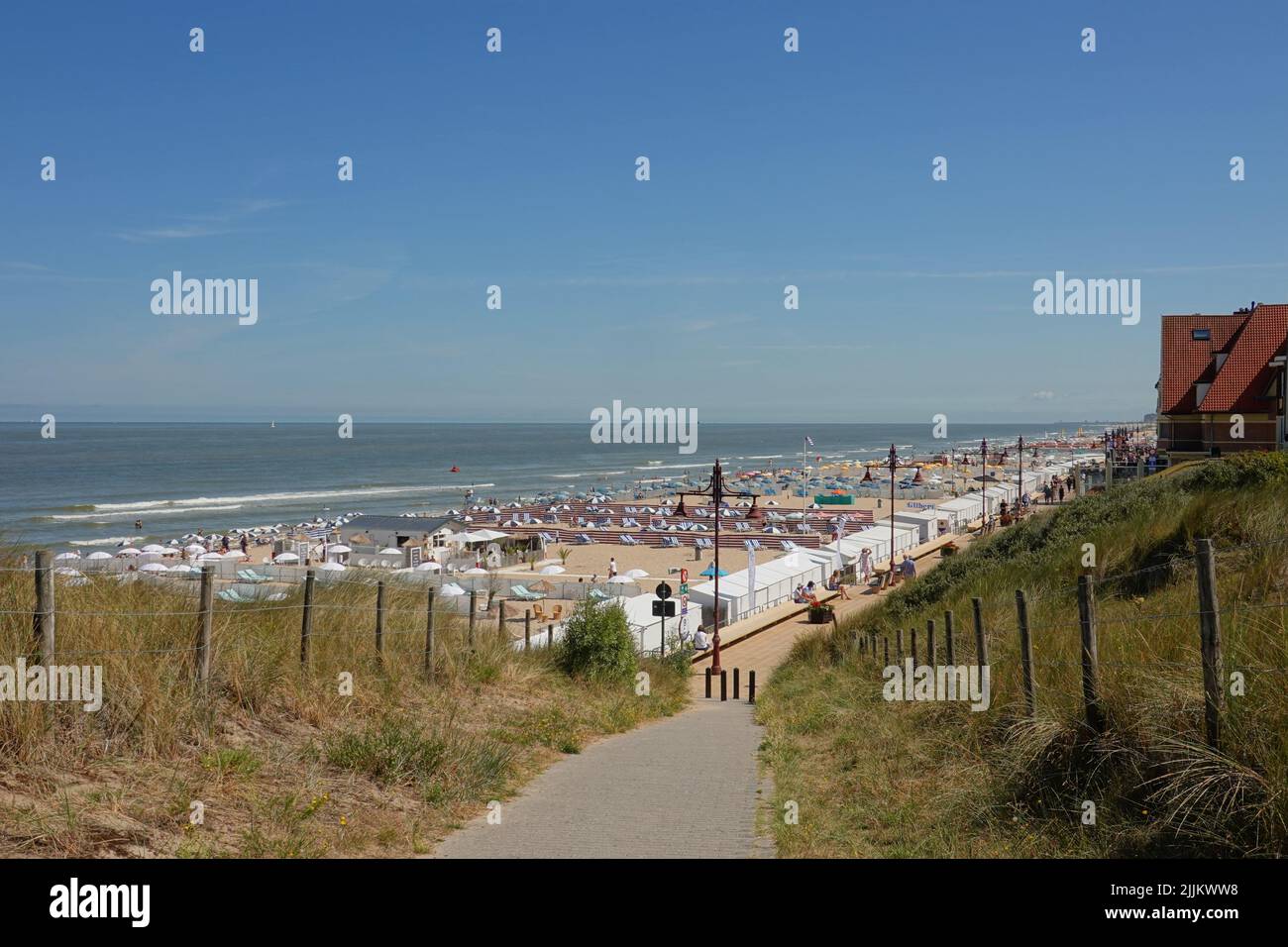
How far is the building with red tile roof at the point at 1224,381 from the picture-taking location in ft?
94.0

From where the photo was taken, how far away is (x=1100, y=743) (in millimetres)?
5668

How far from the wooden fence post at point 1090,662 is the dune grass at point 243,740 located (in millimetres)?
3931

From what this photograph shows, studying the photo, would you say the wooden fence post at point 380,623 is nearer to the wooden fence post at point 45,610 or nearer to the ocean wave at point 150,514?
the wooden fence post at point 45,610

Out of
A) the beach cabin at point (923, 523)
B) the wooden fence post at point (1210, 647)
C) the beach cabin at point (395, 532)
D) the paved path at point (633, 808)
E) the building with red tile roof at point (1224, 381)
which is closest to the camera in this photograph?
the wooden fence post at point (1210, 647)

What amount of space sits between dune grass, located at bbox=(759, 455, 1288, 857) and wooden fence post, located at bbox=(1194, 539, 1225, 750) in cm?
5

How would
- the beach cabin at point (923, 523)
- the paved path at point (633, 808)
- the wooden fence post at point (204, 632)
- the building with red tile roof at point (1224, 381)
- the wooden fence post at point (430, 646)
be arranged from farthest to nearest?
the beach cabin at point (923, 523) → the building with red tile roof at point (1224, 381) → the wooden fence post at point (430, 646) → the wooden fence post at point (204, 632) → the paved path at point (633, 808)

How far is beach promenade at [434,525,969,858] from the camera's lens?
580 cm

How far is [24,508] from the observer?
63688 mm

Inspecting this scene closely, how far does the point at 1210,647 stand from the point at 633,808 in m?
3.76

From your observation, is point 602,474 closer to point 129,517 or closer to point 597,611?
point 129,517

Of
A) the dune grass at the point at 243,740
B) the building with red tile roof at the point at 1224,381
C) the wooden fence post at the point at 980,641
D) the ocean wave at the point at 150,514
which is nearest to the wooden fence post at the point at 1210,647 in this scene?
the wooden fence post at the point at 980,641
